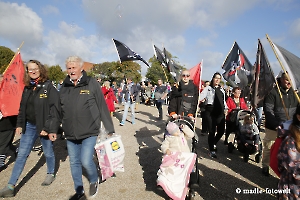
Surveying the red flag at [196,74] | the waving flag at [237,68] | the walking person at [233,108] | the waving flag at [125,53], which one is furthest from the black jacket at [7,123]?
the waving flag at [237,68]

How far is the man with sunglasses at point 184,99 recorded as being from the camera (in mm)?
4375

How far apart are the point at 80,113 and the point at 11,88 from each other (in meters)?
2.43

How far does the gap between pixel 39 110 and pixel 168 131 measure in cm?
231

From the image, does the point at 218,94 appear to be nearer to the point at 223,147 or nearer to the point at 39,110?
the point at 223,147

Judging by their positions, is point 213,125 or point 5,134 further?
point 213,125

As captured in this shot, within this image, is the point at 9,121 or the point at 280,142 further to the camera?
the point at 9,121

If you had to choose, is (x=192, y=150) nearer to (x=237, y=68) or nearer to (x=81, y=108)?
(x=81, y=108)

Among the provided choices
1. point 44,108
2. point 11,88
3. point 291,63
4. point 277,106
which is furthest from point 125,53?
point 291,63

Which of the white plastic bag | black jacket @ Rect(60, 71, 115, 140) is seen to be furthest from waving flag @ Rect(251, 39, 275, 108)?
black jacket @ Rect(60, 71, 115, 140)

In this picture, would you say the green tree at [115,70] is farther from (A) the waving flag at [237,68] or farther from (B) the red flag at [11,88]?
(B) the red flag at [11,88]

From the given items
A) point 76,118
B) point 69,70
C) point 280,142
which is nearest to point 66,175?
point 76,118

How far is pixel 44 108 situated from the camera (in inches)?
135

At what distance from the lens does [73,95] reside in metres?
2.96

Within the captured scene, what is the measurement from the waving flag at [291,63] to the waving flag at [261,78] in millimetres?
502
